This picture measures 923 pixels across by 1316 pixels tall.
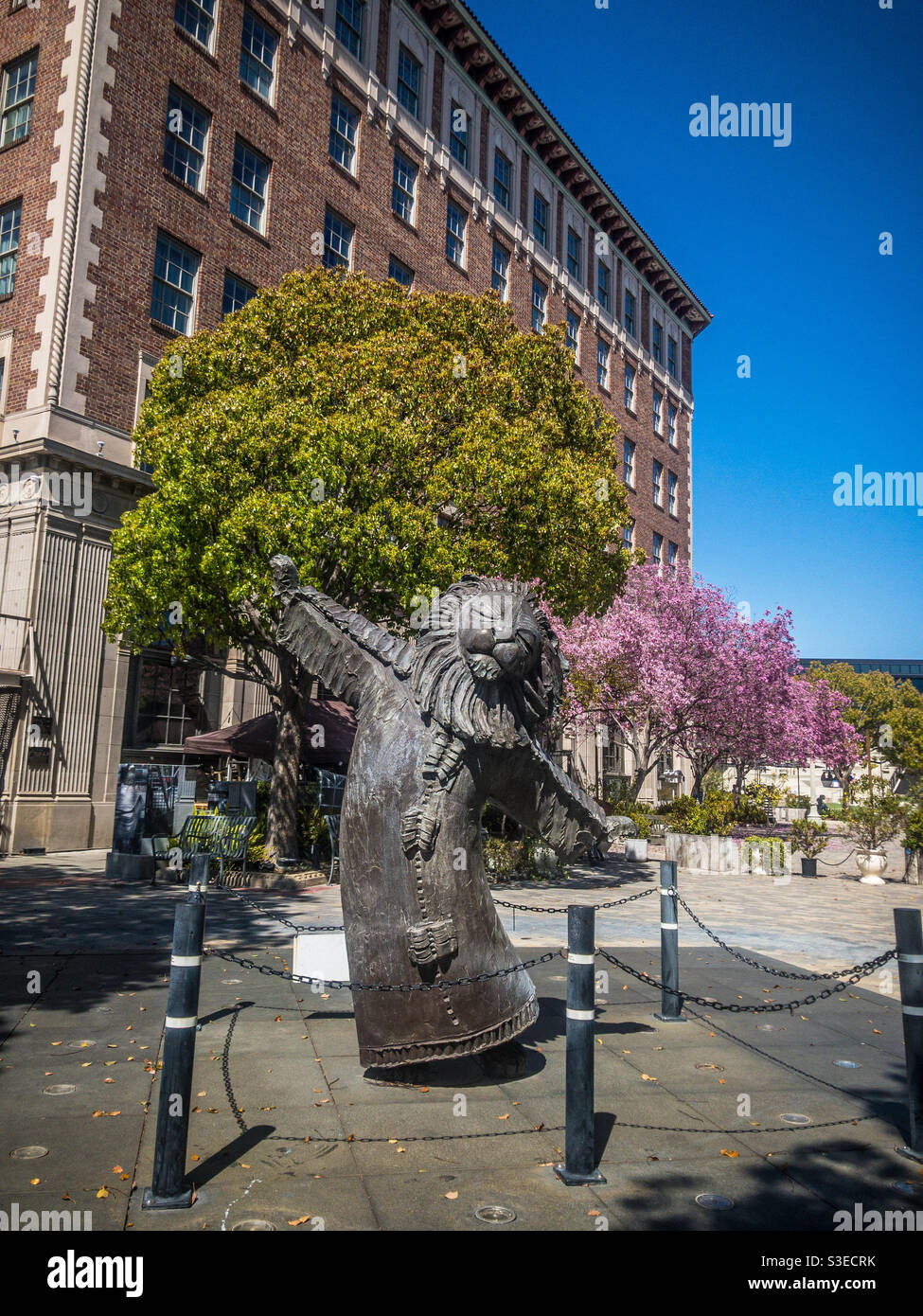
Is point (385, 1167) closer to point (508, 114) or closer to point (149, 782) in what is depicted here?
point (149, 782)

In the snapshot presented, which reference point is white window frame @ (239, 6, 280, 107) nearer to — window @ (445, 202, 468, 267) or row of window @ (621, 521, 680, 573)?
window @ (445, 202, 468, 267)

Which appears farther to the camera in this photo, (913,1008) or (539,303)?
(539,303)

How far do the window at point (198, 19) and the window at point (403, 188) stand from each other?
6.59 m

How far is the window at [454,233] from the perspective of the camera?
92.1ft

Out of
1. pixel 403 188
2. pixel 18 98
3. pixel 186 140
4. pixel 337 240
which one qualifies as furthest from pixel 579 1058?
pixel 403 188

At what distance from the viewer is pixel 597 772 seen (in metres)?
34.9

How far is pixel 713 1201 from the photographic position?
3623 millimetres

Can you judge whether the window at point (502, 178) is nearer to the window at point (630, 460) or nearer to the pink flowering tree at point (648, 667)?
the window at point (630, 460)

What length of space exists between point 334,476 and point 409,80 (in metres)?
20.2

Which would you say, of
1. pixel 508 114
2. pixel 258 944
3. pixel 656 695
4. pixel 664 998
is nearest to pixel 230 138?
pixel 508 114

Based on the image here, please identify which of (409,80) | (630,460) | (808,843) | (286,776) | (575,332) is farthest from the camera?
(630,460)

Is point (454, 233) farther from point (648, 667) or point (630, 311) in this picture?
point (648, 667)

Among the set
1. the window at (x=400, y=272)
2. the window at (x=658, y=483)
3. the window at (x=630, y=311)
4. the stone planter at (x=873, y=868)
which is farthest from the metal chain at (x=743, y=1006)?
the window at (x=630, y=311)

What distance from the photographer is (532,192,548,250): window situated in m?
32.8
